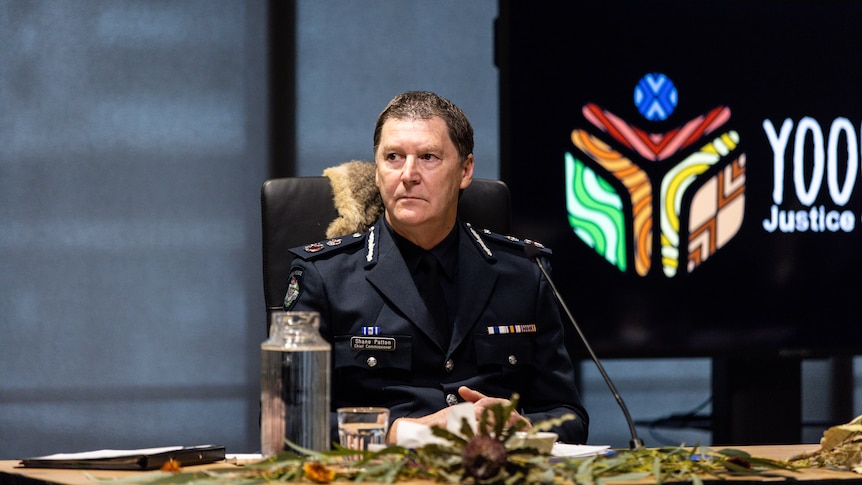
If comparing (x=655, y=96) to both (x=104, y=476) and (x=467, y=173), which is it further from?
(x=104, y=476)

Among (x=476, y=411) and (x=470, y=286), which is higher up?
(x=470, y=286)

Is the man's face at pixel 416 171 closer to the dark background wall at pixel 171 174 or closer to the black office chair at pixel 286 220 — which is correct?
the black office chair at pixel 286 220

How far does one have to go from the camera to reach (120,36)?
3951 mm

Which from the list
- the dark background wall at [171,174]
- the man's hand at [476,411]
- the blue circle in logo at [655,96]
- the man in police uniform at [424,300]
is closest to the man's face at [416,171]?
the man in police uniform at [424,300]

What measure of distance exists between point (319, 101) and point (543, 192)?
1.16 meters

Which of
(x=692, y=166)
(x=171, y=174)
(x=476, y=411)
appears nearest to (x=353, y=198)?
(x=476, y=411)

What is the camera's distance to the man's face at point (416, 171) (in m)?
2.19

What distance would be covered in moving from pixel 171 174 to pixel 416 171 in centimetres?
205

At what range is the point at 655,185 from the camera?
341 cm

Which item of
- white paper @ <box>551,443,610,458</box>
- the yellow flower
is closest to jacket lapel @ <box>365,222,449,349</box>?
white paper @ <box>551,443,610,458</box>

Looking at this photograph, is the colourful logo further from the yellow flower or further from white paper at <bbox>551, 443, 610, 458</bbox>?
the yellow flower

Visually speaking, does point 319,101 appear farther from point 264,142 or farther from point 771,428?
point 771,428

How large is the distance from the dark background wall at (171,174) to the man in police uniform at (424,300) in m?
1.84

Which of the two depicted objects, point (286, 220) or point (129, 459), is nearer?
point (129, 459)
